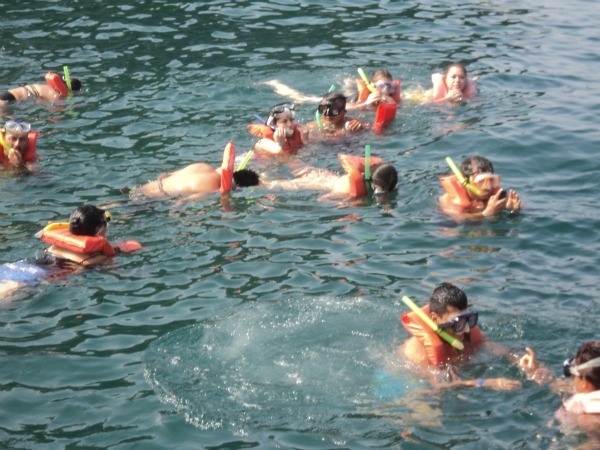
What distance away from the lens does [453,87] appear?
42.0 feet

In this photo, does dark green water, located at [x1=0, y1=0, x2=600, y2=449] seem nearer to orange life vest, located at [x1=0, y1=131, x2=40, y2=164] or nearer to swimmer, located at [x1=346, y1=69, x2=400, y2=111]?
orange life vest, located at [x1=0, y1=131, x2=40, y2=164]

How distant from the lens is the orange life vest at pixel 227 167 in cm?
1010

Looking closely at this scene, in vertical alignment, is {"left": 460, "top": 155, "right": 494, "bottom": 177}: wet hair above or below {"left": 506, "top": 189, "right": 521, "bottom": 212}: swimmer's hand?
above

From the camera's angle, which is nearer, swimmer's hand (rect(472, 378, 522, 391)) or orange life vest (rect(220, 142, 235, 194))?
swimmer's hand (rect(472, 378, 522, 391))

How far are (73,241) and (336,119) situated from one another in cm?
467

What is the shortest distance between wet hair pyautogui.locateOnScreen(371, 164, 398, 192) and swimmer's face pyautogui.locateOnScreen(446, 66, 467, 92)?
3.14 metres

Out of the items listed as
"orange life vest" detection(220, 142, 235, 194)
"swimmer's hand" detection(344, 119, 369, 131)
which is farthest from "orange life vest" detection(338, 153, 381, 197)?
"swimmer's hand" detection(344, 119, 369, 131)

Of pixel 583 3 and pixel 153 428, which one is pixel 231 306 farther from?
pixel 583 3

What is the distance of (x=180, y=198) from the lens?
10195 mm

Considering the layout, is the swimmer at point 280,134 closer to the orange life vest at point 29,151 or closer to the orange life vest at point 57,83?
the orange life vest at point 29,151

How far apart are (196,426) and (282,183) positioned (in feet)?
15.4

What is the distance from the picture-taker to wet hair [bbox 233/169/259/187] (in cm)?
1041

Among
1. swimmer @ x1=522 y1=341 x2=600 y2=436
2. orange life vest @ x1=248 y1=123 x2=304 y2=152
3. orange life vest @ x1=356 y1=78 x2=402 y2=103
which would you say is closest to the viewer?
swimmer @ x1=522 y1=341 x2=600 y2=436

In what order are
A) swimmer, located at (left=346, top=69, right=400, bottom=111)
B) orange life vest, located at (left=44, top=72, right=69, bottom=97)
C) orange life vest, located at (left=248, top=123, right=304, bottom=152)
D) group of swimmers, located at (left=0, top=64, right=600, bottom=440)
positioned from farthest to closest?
orange life vest, located at (left=44, top=72, right=69, bottom=97), swimmer, located at (left=346, top=69, right=400, bottom=111), orange life vest, located at (left=248, top=123, right=304, bottom=152), group of swimmers, located at (left=0, top=64, right=600, bottom=440)
